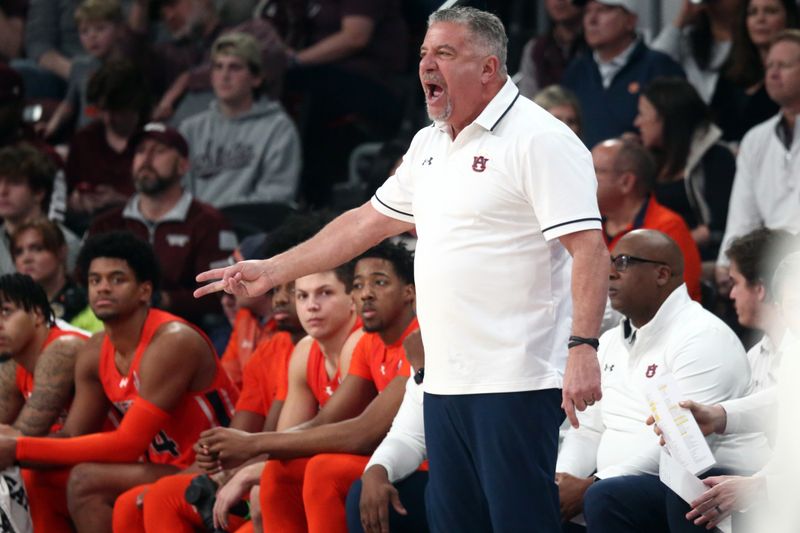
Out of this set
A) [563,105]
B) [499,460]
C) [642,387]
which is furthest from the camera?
[563,105]

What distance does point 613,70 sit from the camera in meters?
7.97

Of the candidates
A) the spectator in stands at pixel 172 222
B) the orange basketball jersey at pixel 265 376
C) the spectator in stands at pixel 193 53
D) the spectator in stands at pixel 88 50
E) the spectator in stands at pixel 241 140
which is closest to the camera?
the orange basketball jersey at pixel 265 376

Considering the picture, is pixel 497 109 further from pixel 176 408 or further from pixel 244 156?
pixel 244 156

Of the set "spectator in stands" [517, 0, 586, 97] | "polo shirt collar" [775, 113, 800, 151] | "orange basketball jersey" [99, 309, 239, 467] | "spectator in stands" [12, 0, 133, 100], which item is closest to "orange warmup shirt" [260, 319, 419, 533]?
"orange basketball jersey" [99, 309, 239, 467]

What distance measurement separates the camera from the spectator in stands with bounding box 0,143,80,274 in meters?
8.09

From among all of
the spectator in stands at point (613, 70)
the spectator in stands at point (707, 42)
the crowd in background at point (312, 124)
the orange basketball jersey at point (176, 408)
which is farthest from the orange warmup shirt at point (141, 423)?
the spectator in stands at point (707, 42)

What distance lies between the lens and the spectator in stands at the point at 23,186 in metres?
8.09

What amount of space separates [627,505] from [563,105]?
3.23 m

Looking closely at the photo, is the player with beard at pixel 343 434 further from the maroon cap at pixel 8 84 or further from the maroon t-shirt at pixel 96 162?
the maroon cap at pixel 8 84

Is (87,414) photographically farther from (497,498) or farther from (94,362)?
(497,498)

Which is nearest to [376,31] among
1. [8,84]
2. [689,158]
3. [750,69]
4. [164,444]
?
[8,84]

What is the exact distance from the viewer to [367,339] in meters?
5.58

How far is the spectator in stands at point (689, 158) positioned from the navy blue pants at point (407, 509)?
8.65 feet

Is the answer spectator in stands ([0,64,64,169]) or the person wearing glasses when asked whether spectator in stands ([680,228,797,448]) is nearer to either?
the person wearing glasses
